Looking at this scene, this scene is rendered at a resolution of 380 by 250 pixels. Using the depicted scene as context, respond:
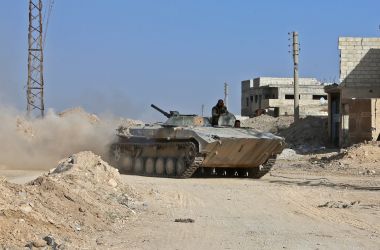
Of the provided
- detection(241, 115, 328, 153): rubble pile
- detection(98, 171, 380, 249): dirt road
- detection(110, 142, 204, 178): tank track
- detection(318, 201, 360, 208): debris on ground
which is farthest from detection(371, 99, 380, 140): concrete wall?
detection(318, 201, 360, 208): debris on ground

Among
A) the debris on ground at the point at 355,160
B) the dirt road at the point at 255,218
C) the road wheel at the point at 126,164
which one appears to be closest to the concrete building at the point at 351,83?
the debris on ground at the point at 355,160

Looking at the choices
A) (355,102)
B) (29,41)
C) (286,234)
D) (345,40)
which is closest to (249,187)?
(286,234)

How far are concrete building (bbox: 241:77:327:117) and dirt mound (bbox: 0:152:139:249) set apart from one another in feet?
142

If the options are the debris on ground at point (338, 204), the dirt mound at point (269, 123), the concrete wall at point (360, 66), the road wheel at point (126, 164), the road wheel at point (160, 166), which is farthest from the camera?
the dirt mound at point (269, 123)

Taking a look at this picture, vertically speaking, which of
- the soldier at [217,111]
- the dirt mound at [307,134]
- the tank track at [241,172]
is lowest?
the tank track at [241,172]

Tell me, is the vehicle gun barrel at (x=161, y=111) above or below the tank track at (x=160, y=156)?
above

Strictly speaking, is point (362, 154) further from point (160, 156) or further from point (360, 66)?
point (360, 66)

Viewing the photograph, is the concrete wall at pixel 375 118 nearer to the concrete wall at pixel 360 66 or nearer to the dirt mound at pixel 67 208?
the concrete wall at pixel 360 66

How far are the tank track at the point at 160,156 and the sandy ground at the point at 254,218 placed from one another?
1964 mm

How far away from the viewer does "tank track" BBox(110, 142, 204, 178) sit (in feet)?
71.1

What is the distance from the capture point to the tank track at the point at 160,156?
71.1 feet

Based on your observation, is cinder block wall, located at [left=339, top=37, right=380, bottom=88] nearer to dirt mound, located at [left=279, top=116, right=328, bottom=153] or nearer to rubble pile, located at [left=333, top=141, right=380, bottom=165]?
dirt mound, located at [left=279, top=116, right=328, bottom=153]

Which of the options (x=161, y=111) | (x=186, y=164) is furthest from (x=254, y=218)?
(x=161, y=111)

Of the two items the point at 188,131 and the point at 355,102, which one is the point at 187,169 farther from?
the point at 355,102
